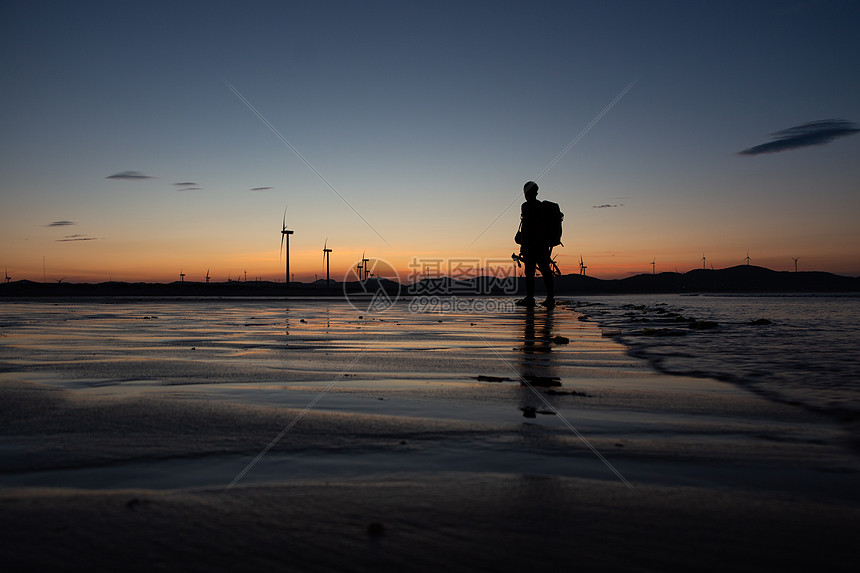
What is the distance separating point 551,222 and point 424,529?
73.6 feet

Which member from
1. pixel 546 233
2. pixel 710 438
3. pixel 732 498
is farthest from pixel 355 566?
pixel 546 233

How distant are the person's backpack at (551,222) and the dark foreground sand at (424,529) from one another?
21.6 m

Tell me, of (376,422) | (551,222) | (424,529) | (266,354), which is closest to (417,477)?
(424,529)

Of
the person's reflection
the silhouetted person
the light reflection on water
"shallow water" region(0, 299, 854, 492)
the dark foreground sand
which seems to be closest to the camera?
the dark foreground sand

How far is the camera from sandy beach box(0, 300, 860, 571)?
1.79 metres

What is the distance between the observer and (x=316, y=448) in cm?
300

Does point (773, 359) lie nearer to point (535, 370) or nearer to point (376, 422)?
point (535, 370)

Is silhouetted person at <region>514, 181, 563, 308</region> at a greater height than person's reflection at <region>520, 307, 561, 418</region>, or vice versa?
silhouetted person at <region>514, 181, 563, 308</region>

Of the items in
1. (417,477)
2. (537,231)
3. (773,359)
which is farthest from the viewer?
(537,231)

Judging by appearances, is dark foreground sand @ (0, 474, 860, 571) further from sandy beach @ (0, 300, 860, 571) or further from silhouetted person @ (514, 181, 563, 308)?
silhouetted person @ (514, 181, 563, 308)

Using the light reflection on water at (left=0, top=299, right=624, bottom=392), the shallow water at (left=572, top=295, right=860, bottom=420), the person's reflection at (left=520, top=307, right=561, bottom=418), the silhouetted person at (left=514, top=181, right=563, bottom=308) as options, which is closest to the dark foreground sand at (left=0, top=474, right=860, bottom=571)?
the person's reflection at (left=520, top=307, right=561, bottom=418)

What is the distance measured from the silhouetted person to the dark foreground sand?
21.3 m

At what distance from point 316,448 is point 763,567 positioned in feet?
6.88

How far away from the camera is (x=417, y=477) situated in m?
2.50
